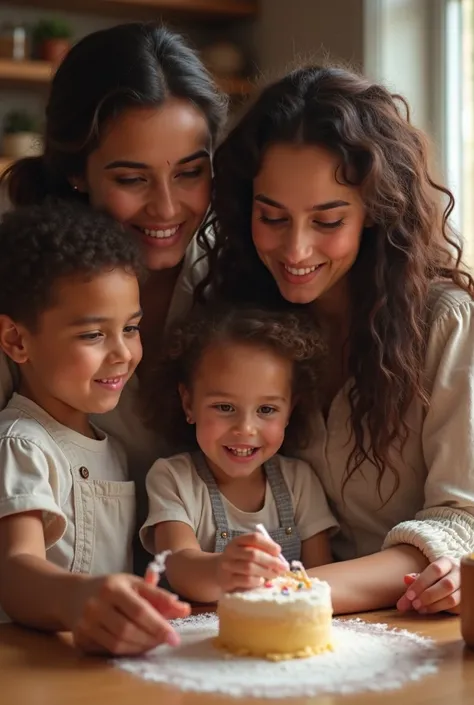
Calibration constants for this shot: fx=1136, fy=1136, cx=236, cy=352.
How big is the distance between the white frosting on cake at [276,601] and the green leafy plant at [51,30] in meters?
3.12

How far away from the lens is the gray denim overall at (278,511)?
5.91ft

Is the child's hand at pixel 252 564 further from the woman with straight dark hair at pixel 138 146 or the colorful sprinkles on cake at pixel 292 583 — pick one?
the woman with straight dark hair at pixel 138 146

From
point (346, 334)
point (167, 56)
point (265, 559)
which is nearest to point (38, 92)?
point (167, 56)

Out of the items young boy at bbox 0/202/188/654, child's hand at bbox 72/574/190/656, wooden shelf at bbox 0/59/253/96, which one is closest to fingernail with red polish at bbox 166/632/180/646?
child's hand at bbox 72/574/190/656

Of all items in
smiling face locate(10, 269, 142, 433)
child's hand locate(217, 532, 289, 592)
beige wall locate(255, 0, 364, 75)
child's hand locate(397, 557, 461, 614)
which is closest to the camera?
child's hand locate(217, 532, 289, 592)

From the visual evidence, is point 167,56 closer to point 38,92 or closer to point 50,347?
point 50,347

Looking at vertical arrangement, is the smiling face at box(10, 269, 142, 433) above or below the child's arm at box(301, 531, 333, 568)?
above

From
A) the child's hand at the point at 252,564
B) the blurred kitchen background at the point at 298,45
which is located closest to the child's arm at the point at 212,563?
the child's hand at the point at 252,564

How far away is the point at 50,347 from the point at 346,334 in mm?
528

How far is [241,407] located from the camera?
5.85ft

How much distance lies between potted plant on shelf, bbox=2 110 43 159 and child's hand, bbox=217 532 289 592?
2873 mm

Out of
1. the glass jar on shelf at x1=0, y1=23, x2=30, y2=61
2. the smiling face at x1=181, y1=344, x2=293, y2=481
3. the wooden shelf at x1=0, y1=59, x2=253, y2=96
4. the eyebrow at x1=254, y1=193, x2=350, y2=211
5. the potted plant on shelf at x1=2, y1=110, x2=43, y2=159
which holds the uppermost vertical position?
the glass jar on shelf at x1=0, y1=23, x2=30, y2=61

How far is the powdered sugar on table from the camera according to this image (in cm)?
120

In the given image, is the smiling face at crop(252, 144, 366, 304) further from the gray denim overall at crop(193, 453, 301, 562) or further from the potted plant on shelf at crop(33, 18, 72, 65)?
the potted plant on shelf at crop(33, 18, 72, 65)
